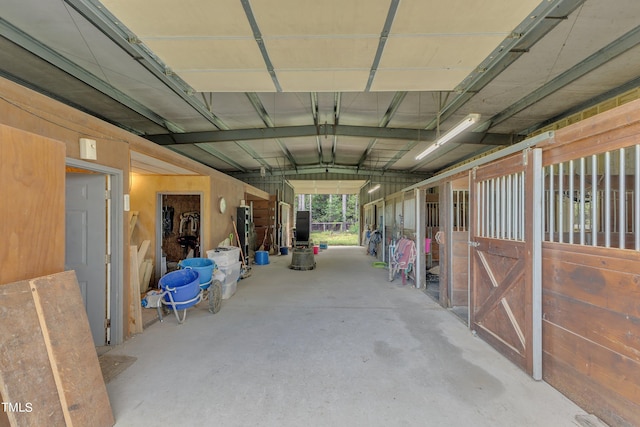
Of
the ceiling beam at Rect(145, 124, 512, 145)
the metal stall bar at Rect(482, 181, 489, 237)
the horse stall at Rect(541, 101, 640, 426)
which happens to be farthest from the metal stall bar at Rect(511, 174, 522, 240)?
the ceiling beam at Rect(145, 124, 512, 145)

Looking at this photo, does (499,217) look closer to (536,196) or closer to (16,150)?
(536,196)

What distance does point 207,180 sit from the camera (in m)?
5.65

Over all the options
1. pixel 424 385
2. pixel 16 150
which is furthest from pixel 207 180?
pixel 424 385

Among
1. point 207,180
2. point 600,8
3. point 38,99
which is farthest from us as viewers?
point 207,180

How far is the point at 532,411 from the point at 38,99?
455cm

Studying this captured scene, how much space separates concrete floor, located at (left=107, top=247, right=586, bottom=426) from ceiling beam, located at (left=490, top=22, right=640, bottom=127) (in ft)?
12.4

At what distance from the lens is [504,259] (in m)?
2.94

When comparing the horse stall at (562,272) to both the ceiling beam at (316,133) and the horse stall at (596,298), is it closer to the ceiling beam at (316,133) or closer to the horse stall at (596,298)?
the horse stall at (596,298)

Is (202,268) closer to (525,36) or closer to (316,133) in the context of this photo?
(316,133)

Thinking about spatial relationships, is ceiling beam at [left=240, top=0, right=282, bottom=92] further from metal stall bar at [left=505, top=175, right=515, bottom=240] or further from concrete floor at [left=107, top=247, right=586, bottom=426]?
concrete floor at [left=107, top=247, right=586, bottom=426]

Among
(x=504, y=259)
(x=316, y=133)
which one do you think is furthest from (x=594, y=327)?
(x=316, y=133)

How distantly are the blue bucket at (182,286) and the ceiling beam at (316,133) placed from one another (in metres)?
3.93

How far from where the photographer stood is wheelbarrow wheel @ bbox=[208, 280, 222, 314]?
412 cm

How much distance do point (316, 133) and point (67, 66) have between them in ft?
15.3
